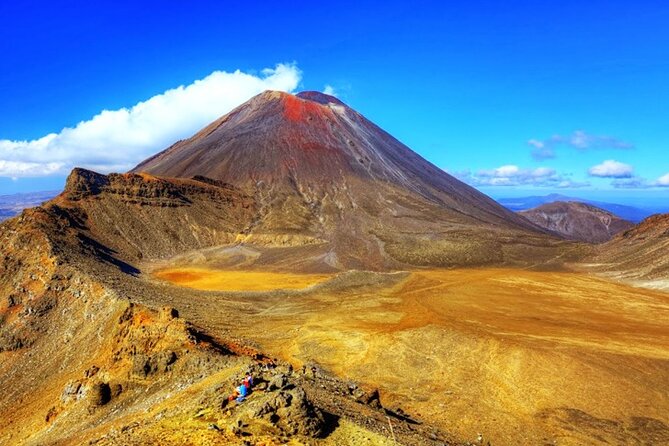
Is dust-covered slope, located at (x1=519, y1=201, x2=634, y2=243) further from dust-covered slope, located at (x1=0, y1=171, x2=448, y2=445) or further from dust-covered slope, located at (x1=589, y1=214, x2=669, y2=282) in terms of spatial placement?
dust-covered slope, located at (x1=0, y1=171, x2=448, y2=445)

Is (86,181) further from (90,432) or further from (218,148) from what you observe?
(90,432)

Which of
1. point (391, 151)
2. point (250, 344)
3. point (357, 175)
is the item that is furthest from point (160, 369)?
point (391, 151)

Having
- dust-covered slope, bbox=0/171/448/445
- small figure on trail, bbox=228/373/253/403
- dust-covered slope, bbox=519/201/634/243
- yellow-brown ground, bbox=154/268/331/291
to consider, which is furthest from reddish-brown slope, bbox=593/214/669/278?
dust-covered slope, bbox=519/201/634/243

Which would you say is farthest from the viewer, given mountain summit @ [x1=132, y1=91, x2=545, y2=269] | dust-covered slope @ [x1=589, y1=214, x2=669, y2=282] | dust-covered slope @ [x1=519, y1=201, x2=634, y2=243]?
dust-covered slope @ [x1=519, y1=201, x2=634, y2=243]

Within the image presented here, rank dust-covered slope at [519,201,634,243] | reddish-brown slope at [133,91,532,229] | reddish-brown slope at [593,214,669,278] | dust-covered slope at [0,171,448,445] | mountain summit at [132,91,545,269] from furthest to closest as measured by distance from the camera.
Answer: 1. dust-covered slope at [519,201,634,243]
2. reddish-brown slope at [133,91,532,229]
3. mountain summit at [132,91,545,269]
4. reddish-brown slope at [593,214,669,278]
5. dust-covered slope at [0,171,448,445]

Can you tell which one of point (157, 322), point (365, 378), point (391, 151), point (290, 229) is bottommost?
point (365, 378)

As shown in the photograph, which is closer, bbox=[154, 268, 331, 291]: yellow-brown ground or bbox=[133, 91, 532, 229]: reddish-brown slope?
bbox=[154, 268, 331, 291]: yellow-brown ground

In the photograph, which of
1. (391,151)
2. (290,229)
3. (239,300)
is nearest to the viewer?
(239,300)
